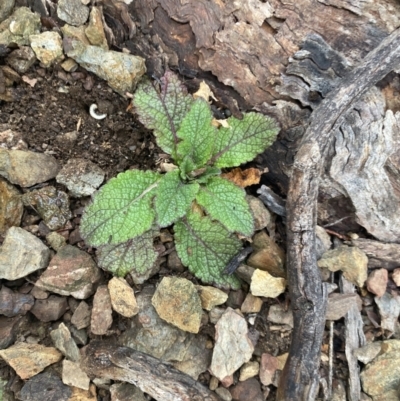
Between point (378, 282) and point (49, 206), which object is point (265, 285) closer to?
point (378, 282)

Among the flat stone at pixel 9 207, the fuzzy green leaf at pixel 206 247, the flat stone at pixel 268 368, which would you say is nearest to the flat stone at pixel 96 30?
the flat stone at pixel 9 207

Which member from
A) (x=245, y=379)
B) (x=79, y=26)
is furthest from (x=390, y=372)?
(x=79, y=26)

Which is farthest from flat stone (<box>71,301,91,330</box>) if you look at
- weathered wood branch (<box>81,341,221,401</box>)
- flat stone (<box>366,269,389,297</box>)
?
flat stone (<box>366,269,389,297</box>)

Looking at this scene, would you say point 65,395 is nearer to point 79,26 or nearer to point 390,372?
point 390,372

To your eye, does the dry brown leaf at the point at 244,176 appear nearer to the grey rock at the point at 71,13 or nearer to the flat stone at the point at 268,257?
the flat stone at the point at 268,257

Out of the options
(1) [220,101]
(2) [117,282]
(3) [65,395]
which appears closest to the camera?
(3) [65,395]

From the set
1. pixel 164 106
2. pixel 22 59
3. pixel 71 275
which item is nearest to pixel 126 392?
pixel 71 275
